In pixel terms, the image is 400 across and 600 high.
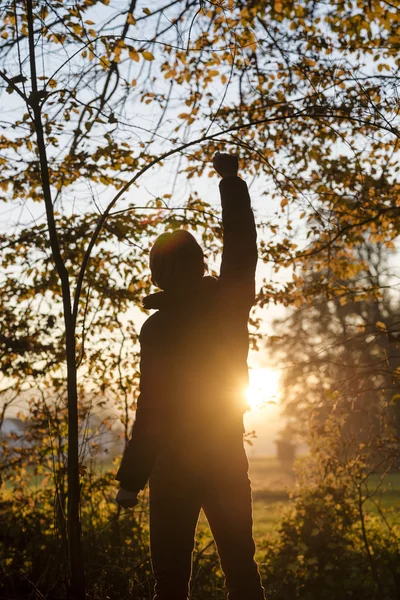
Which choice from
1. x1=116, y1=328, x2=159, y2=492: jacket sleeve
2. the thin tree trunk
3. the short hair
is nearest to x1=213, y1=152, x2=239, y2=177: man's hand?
the short hair

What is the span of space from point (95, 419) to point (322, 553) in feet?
11.1

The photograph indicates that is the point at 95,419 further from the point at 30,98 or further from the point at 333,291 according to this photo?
the point at 30,98

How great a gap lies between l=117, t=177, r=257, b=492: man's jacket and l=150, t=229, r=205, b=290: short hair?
0.26 ft

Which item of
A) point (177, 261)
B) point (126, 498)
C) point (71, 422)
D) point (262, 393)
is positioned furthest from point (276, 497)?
point (177, 261)

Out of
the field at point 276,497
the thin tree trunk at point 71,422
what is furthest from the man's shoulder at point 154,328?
the field at point 276,497

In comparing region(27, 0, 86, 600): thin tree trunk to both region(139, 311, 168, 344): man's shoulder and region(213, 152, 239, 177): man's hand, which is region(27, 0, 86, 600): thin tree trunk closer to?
region(139, 311, 168, 344): man's shoulder

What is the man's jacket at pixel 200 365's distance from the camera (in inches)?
92.0

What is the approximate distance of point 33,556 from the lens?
239 inches

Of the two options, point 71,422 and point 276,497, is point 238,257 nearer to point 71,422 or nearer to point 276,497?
point 71,422

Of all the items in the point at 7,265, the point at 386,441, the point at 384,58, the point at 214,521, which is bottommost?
the point at 214,521

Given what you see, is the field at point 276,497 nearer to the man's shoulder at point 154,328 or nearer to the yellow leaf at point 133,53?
the man's shoulder at point 154,328

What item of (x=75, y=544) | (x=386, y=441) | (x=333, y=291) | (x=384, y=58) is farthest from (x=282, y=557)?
(x=384, y=58)

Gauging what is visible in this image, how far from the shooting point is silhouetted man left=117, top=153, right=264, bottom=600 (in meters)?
2.29

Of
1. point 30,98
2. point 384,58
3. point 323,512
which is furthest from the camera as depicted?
point 323,512
